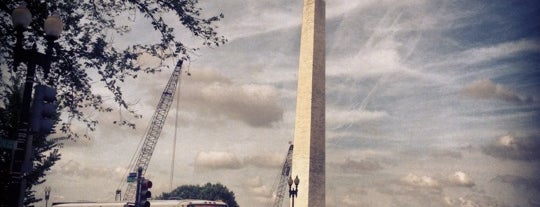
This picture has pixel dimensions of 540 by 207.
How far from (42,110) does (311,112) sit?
93.6ft

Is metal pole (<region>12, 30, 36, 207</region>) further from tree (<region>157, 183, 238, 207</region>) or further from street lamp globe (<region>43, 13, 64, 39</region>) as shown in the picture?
tree (<region>157, 183, 238, 207</region>)

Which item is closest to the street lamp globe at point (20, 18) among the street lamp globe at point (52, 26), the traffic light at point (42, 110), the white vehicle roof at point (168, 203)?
the street lamp globe at point (52, 26)

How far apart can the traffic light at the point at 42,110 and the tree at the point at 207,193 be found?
84458 mm

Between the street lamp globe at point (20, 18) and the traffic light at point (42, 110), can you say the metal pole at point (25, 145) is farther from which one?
the street lamp globe at point (20, 18)

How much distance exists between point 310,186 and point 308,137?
3706 millimetres

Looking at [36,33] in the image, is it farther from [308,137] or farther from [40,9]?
[308,137]

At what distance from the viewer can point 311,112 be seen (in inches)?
1405

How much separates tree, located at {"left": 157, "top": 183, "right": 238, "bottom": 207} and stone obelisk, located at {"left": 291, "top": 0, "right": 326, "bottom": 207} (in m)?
57.2

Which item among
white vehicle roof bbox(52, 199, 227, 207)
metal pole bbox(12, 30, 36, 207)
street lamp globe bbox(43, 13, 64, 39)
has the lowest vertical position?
white vehicle roof bbox(52, 199, 227, 207)

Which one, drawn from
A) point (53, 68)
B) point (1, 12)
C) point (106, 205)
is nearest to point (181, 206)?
point (106, 205)

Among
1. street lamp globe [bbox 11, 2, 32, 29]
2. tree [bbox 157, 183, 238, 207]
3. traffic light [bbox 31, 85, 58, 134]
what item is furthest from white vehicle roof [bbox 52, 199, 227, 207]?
tree [bbox 157, 183, 238, 207]

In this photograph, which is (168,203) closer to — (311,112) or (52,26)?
(52,26)

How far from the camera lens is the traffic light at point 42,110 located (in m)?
7.95

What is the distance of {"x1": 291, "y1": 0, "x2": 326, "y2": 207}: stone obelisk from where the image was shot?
116ft
